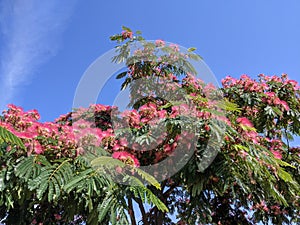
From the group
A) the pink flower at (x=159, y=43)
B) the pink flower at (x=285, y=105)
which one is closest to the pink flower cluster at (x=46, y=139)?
the pink flower at (x=159, y=43)

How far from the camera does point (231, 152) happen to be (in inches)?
173

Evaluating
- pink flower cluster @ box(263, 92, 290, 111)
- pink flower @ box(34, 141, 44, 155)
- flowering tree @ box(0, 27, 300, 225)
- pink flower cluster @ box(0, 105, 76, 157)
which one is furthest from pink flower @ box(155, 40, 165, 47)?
pink flower @ box(34, 141, 44, 155)

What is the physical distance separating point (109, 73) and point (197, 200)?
2748mm

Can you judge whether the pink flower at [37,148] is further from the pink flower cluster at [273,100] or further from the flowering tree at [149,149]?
the pink flower cluster at [273,100]

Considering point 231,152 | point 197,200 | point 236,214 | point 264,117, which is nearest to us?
point 231,152

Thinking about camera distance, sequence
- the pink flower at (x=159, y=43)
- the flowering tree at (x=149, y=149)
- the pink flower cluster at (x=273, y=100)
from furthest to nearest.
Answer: the pink flower at (x=159, y=43)
the pink flower cluster at (x=273, y=100)
the flowering tree at (x=149, y=149)

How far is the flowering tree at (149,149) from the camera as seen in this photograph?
3637 mm

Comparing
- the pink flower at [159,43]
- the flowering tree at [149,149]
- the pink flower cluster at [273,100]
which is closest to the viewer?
the flowering tree at [149,149]

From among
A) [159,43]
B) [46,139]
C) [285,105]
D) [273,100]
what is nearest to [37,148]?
[46,139]

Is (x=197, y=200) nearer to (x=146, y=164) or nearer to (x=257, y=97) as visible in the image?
(x=146, y=164)

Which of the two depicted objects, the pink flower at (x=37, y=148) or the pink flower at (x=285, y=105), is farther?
the pink flower at (x=285, y=105)

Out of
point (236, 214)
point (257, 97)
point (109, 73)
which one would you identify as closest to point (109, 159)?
point (109, 73)

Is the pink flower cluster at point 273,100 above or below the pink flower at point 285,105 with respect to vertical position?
above

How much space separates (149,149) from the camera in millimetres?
4684
